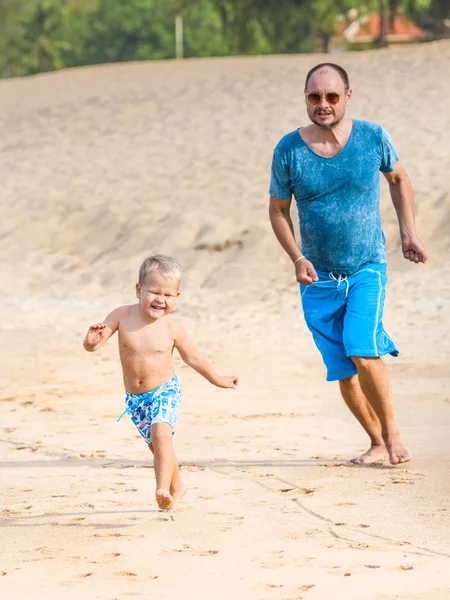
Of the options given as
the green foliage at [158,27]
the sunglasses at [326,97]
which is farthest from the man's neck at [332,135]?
the green foliage at [158,27]

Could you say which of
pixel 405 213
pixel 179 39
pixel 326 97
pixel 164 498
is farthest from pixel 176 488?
pixel 179 39

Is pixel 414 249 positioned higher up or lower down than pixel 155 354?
higher up

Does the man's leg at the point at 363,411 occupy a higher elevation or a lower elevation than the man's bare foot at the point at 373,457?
higher

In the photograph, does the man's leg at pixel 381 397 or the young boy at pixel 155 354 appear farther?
the man's leg at pixel 381 397

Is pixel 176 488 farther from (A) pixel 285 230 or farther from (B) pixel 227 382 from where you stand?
(A) pixel 285 230

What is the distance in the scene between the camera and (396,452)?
6.14m

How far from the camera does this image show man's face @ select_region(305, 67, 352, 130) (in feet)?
19.8

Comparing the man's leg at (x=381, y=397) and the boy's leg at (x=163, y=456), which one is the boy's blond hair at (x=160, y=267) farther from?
the man's leg at (x=381, y=397)

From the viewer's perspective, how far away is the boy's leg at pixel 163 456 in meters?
5.00

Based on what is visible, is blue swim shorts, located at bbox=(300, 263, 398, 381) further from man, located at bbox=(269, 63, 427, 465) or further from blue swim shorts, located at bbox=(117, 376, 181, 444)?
blue swim shorts, located at bbox=(117, 376, 181, 444)

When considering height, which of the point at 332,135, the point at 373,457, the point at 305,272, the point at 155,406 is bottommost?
the point at 373,457

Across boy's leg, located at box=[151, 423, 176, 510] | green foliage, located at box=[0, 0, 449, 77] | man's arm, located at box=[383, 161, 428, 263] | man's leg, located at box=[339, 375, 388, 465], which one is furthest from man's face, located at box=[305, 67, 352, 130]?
green foliage, located at box=[0, 0, 449, 77]

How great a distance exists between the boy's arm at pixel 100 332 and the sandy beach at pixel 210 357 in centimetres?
71

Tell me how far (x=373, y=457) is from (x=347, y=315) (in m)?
0.71
